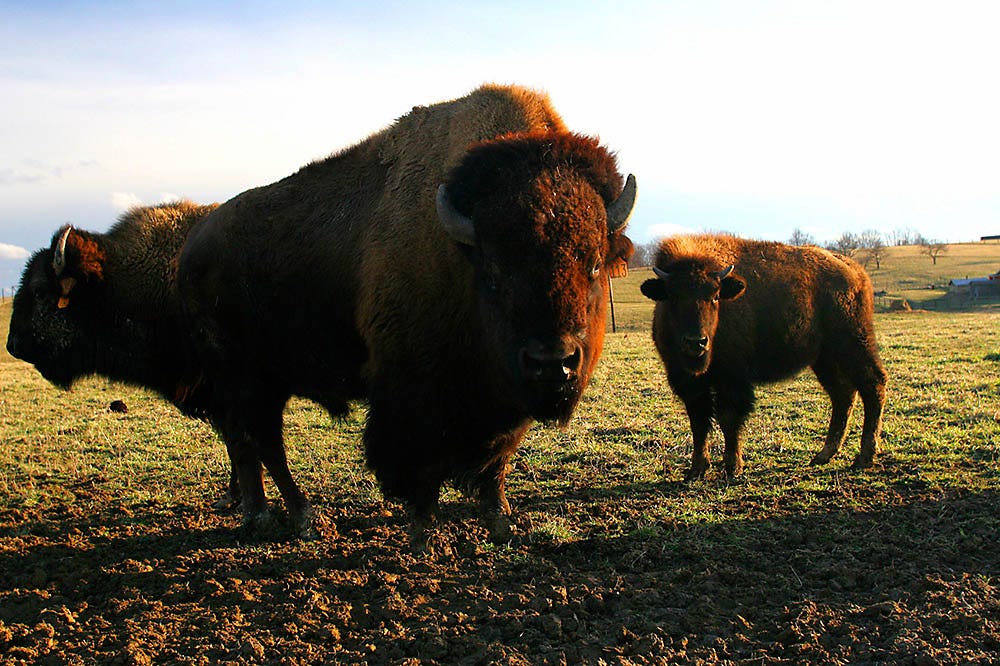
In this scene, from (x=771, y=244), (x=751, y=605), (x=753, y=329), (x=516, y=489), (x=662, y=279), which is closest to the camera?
(x=751, y=605)

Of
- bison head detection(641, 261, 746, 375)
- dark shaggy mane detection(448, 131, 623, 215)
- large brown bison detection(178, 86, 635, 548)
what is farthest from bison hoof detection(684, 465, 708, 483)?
dark shaggy mane detection(448, 131, 623, 215)

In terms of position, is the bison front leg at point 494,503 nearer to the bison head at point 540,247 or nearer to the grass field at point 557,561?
the grass field at point 557,561

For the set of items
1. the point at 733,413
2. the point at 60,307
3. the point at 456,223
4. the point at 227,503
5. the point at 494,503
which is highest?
the point at 456,223

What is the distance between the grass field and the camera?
3.95 meters

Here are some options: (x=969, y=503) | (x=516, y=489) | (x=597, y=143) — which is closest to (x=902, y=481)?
(x=969, y=503)

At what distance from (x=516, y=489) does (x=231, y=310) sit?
9.68ft

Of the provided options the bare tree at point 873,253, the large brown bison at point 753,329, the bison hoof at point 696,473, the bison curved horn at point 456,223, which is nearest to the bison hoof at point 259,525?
the bison curved horn at point 456,223

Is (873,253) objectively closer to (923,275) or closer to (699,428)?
(923,275)

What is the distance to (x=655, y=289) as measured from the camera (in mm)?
7848

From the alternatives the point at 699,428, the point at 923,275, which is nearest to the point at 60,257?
the point at 699,428

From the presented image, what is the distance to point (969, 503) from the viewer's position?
5938mm

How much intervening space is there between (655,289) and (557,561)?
3.55m

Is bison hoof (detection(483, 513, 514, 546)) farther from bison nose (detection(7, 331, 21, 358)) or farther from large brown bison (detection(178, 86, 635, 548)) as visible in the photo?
bison nose (detection(7, 331, 21, 358))

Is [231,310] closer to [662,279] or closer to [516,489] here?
[516,489]
